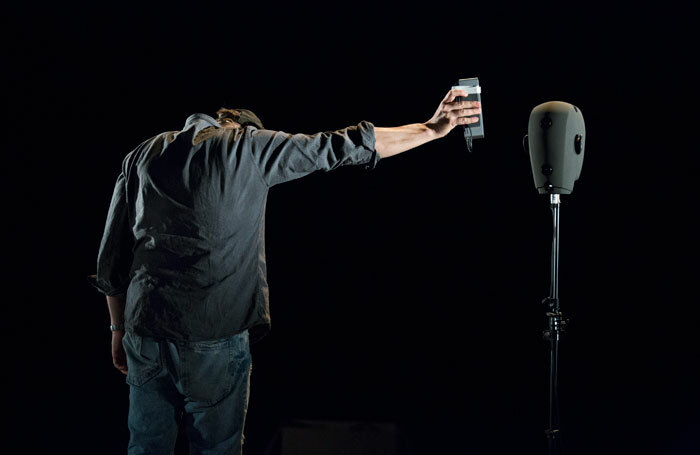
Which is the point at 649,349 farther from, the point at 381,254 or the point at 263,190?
the point at 263,190

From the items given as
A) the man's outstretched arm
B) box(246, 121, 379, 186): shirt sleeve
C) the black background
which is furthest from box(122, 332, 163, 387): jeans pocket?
the black background

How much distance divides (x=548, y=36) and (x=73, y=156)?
2.37 metres

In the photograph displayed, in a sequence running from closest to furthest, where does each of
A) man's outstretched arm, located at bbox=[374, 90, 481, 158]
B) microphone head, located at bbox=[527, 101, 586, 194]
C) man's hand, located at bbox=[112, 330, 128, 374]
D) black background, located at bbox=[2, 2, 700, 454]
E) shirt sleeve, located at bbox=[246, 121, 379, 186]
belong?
shirt sleeve, located at bbox=[246, 121, 379, 186] → man's outstretched arm, located at bbox=[374, 90, 481, 158] → man's hand, located at bbox=[112, 330, 128, 374] → microphone head, located at bbox=[527, 101, 586, 194] → black background, located at bbox=[2, 2, 700, 454]

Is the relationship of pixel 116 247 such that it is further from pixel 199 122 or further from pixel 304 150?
pixel 304 150

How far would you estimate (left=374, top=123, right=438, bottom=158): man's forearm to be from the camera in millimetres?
1392

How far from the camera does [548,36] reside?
2.49m

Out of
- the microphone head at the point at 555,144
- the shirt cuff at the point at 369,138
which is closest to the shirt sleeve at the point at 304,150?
the shirt cuff at the point at 369,138

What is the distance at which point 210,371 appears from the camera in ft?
4.46

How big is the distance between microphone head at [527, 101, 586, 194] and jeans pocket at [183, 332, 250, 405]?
43.1 inches

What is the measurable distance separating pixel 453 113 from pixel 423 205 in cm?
119

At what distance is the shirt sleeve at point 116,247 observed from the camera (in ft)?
4.84

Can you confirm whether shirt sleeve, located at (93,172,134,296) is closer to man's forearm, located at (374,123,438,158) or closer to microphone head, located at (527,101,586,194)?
man's forearm, located at (374,123,438,158)

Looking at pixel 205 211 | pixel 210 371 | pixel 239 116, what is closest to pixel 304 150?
pixel 205 211

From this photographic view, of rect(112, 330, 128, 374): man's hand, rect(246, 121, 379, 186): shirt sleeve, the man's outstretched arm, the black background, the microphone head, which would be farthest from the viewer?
the black background
